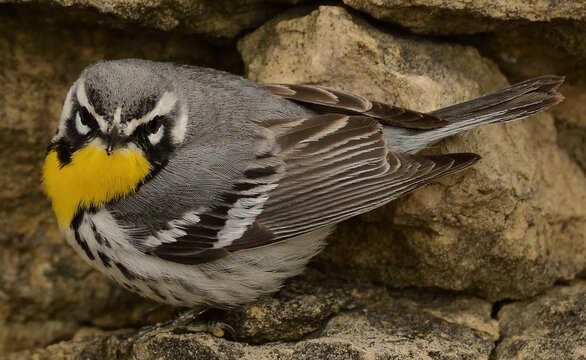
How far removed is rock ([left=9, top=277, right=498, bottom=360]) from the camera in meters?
4.78

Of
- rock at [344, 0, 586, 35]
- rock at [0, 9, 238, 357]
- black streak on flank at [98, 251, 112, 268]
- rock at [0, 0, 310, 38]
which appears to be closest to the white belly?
black streak on flank at [98, 251, 112, 268]

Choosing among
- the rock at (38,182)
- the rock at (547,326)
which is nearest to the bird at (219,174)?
the rock at (38,182)

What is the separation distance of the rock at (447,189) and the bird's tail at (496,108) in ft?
0.79

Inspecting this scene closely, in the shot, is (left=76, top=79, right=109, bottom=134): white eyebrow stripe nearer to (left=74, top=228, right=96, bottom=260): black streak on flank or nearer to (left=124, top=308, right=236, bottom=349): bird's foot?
(left=74, top=228, right=96, bottom=260): black streak on flank

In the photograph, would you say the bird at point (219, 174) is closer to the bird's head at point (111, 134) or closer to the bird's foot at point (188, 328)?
the bird's head at point (111, 134)

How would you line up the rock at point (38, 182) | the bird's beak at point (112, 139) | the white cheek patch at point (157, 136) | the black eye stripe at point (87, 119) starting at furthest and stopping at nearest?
the rock at point (38, 182)
the white cheek patch at point (157, 136)
the black eye stripe at point (87, 119)
the bird's beak at point (112, 139)

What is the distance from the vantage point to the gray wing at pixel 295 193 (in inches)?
189

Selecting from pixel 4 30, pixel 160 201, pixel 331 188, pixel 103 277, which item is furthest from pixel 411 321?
pixel 4 30

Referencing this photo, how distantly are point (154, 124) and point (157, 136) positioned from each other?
0.07 metres

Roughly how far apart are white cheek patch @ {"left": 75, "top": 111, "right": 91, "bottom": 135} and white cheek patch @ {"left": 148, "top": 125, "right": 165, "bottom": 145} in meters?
0.31

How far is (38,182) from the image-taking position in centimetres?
599

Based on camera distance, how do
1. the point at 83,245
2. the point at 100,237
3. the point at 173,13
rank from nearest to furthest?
the point at 100,237 → the point at 83,245 → the point at 173,13

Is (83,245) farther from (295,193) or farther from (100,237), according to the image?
(295,193)

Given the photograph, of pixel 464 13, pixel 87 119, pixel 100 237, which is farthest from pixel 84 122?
pixel 464 13
